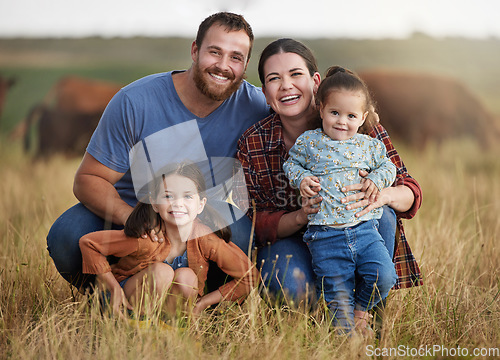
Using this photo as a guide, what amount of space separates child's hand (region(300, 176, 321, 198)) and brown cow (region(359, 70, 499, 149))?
8.01 m

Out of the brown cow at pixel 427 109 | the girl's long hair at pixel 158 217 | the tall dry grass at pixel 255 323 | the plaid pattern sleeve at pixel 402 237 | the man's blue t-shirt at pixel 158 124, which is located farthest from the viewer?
the brown cow at pixel 427 109

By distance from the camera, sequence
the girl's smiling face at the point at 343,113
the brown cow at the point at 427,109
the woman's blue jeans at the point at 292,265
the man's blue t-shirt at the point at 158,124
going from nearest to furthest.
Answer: the girl's smiling face at the point at 343,113
the woman's blue jeans at the point at 292,265
the man's blue t-shirt at the point at 158,124
the brown cow at the point at 427,109

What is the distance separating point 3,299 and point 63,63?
20.8m

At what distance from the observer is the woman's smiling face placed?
2.81m

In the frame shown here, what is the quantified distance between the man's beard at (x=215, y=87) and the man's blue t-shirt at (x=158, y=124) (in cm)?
11

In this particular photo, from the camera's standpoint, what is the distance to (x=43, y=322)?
2.42 metres

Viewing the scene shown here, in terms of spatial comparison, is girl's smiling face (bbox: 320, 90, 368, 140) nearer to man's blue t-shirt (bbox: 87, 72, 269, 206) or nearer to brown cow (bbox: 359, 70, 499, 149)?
man's blue t-shirt (bbox: 87, 72, 269, 206)

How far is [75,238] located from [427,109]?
9.45 metres

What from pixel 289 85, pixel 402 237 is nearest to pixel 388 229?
pixel 402 237

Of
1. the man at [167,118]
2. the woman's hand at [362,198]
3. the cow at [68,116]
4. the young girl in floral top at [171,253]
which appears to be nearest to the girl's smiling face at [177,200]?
the young girl in floral top at [171,253]

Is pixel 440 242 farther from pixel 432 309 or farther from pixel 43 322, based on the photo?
pixel 43 322

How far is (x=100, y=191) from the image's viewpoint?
2969mm

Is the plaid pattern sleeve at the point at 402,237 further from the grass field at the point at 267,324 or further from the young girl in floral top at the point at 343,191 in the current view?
the young girl in floral top at the point at 343,191

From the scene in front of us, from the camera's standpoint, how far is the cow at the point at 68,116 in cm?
962
